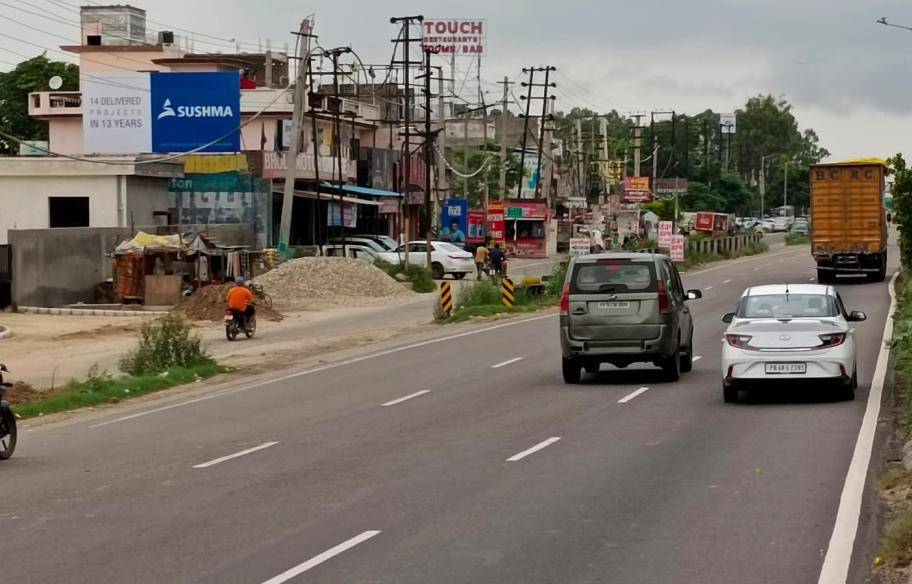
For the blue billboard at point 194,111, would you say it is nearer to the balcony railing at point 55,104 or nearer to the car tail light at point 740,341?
the balcony railing at point 55,104

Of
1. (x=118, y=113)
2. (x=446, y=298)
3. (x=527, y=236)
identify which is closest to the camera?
(x=446, y=298)

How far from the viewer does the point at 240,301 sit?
3544 centimetres

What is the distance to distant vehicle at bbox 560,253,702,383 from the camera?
22.7 meters

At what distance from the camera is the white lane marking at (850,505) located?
9.62 meters

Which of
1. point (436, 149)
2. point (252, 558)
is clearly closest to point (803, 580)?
point (252, 558)

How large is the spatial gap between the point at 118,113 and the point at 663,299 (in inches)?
1573

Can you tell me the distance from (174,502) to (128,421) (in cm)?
794

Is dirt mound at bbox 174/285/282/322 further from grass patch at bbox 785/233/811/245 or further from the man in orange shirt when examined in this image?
grass patch at bbox 785/233/811/245

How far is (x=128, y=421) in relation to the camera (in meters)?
20.6

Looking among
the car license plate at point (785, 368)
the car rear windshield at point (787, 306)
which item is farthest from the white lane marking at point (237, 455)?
the car rear windshield at point (787, 306)

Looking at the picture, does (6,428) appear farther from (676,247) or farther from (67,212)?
(676,247)

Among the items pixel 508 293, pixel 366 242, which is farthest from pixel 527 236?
pixel 508 293

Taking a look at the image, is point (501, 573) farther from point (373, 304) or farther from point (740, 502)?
point (373, 304)

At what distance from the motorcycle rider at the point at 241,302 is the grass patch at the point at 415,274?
19.6 m
